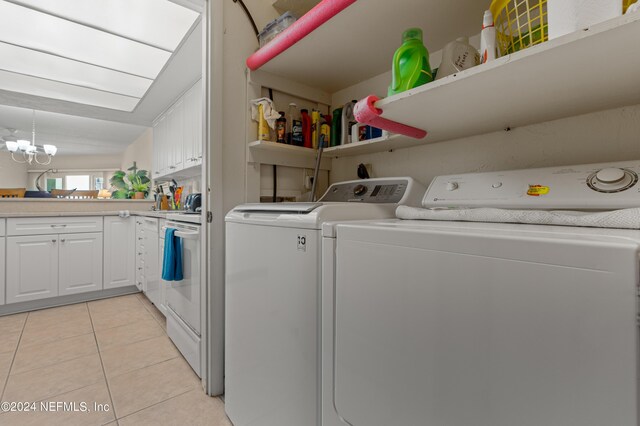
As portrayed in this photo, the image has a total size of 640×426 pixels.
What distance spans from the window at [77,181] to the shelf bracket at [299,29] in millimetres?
9505

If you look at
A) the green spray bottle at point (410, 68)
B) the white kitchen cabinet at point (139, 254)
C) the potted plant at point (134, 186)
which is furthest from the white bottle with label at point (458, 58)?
the potted plant at point (134, 186)

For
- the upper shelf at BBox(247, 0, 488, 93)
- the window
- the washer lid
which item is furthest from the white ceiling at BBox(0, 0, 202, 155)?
the window

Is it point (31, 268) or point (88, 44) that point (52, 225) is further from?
point (88, 44)

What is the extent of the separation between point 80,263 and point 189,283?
6.69 feet

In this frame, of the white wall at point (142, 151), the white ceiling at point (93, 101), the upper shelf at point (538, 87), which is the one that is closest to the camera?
the upper shelf at point (538, 87)

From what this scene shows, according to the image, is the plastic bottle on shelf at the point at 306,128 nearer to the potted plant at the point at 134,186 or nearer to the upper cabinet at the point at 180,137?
the upper cabinet at the point at 180,137

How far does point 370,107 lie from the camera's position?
101 cm

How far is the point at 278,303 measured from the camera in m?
1.04

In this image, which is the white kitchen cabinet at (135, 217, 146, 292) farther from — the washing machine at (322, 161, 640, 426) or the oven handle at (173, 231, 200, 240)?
the washing machine at (322, 161, 640, 426)

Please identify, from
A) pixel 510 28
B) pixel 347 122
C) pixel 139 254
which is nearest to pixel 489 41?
pixel 510 28

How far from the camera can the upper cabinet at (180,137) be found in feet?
9.33

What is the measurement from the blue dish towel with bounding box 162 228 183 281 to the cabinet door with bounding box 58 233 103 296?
1.80 meters

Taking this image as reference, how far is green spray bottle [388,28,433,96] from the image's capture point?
3.28ft

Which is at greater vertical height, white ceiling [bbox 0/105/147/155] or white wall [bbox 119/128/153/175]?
white ceiling [bbox 0/105/147/155]
